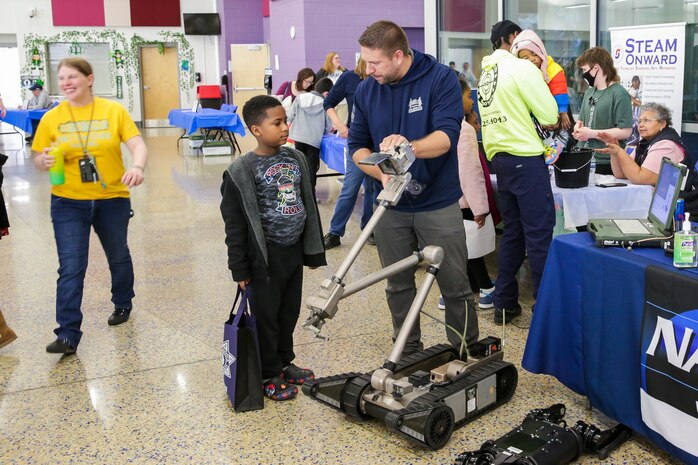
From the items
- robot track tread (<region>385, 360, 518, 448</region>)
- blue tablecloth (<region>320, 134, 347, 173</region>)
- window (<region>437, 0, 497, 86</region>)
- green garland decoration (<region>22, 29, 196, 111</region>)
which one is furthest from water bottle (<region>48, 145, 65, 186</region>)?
green garland decoration (<region>22, 29, 196, 111</region>)

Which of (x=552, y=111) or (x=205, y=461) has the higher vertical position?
(x=552, y=111)

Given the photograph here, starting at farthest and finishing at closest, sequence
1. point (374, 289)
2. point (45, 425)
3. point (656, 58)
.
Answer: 1. point (656, 58)
2. point (374, 289)
3. point (45, 425)

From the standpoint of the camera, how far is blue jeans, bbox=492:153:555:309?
3.72 m

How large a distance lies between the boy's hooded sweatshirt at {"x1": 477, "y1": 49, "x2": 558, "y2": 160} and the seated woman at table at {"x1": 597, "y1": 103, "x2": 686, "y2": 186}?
2.30ft

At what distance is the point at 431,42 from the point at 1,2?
1373cm

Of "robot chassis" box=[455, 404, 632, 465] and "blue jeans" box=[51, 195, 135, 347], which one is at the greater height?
"blue jeans" box=[51, 195, 135, 347]

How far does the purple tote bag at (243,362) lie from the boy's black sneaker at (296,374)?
248 millimetres

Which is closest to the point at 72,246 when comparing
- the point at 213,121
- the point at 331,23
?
the point at 213,121

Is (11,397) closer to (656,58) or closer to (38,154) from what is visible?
(38,154)

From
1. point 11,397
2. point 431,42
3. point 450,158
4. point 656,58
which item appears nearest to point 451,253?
point 450,158

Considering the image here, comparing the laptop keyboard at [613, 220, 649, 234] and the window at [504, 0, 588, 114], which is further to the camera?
the window at [504, 0, 588, 114]

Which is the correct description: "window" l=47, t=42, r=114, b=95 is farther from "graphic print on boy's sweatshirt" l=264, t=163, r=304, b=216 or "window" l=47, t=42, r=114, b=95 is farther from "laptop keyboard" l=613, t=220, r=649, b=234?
"laptop keyboard" l=613, t=220, r=649, b=234

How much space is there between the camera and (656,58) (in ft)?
21.2

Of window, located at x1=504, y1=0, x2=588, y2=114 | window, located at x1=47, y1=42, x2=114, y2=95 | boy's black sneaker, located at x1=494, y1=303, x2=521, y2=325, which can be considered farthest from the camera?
window, located at x1=47, y1=42, x2=114, y2=95
